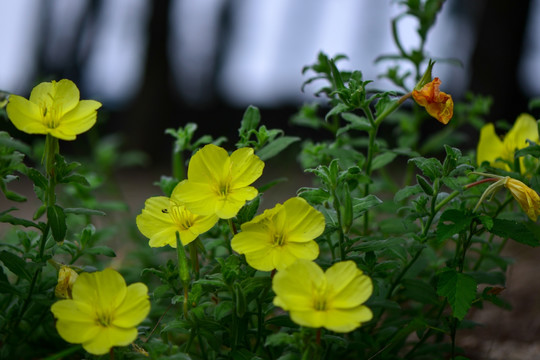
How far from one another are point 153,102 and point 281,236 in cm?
625

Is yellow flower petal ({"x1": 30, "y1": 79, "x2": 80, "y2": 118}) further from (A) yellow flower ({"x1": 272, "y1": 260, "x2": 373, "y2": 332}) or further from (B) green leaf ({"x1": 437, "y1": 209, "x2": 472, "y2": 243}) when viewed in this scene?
(B) green leaf ({"x1": 437, "y1": 209, "x2": 472, "y2": 243})

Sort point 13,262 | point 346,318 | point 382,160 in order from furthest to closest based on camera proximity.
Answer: point 382,160, point 13,262, point 346,318

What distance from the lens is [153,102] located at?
Result: 720cm

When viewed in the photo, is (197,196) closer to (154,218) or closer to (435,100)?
(154,218)

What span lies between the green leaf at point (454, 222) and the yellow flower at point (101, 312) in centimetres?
63

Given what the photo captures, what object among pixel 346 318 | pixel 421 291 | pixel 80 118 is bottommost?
pixel 421 291

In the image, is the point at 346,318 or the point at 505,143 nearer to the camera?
the point at 346,318

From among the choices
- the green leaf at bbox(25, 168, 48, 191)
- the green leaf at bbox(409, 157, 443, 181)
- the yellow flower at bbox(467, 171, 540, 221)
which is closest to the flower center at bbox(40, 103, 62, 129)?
the green leaf at bbox(25, 168, 48, 191)

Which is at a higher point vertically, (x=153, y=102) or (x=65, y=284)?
(x=65, y=284)

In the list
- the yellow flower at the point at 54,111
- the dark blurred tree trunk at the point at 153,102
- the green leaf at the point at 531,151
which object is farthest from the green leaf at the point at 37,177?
the dark blurred tree trunk at the point at 153,102

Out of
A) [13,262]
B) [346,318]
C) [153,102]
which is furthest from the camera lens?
[153,102]

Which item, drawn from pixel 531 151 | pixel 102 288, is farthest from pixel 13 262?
pixel 531 151

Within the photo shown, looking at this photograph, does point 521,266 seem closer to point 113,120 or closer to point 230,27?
point 230,27

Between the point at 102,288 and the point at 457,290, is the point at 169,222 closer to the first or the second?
the point at 102,288
